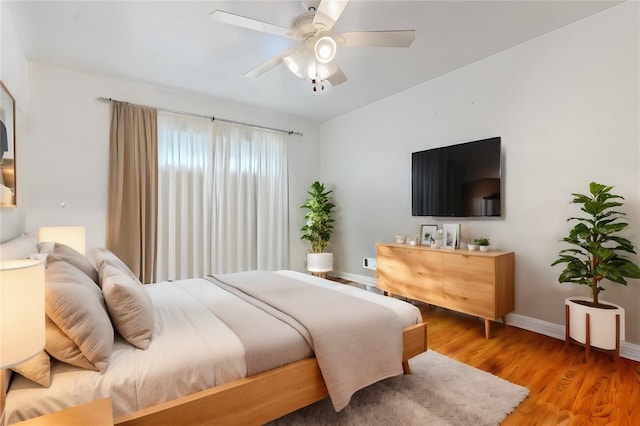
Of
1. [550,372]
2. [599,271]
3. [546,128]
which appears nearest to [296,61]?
[546,128]

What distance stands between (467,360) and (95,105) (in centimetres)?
474

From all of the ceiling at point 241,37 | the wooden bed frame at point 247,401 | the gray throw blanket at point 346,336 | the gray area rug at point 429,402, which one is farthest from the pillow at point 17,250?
the ceiling at point 241,37

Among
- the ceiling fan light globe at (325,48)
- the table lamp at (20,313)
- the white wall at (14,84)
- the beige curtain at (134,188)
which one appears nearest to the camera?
the table lamp at (20,313)

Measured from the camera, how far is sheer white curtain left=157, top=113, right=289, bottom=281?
13.3 feet

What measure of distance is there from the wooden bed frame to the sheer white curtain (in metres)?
3.05

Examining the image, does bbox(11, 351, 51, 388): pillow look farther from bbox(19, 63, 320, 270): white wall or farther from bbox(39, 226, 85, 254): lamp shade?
bbox(19, 63, 320, 270): white wall

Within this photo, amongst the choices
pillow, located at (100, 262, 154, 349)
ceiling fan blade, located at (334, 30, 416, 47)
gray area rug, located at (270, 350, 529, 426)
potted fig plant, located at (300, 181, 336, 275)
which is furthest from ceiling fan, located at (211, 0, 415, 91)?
potted fig plant, located at (300, 181, 336, 275)

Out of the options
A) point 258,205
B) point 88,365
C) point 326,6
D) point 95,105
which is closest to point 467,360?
point 88,365

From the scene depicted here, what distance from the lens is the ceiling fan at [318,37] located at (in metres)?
1.90

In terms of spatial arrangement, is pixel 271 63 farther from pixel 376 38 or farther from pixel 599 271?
pixel 599 271

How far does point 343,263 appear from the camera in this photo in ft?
17.0

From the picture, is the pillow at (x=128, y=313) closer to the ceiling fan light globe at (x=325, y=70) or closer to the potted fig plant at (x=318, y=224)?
the ceiling fan light globe at (x=325, y=70)

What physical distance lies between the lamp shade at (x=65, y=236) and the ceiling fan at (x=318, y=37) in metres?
2.34

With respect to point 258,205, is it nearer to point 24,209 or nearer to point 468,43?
point 24,209
